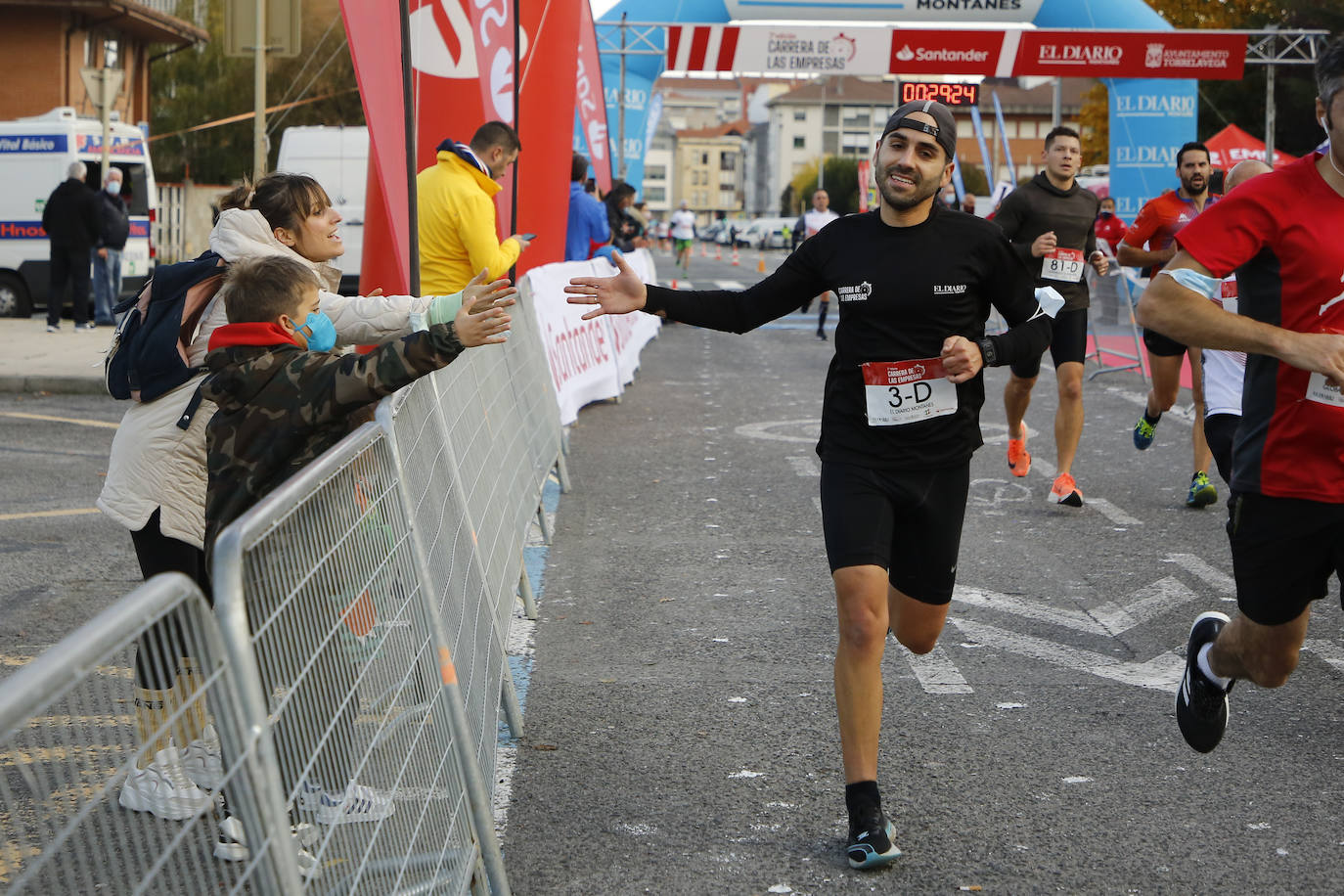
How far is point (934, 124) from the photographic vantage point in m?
4.30

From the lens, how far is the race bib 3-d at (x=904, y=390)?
4273 millimetres

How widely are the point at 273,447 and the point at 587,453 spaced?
290 inches

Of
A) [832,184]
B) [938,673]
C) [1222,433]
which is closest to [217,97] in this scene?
[1222,433]

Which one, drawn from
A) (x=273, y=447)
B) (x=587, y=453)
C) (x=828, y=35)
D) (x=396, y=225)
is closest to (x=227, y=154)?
(x=828, y=35)

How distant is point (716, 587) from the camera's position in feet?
22.9

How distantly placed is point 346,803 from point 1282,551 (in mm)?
2375

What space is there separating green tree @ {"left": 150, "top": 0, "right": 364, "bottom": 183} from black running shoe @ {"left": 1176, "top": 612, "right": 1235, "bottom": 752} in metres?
44.9

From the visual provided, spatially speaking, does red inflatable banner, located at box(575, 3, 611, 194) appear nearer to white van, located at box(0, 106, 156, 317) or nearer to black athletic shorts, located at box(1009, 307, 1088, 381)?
white van, located at box(0, 106, 156, 317)

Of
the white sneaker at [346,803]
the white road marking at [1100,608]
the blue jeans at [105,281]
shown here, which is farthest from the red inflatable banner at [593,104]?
the white sneaker at [346,803]

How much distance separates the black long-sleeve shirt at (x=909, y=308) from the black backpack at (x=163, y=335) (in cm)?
125

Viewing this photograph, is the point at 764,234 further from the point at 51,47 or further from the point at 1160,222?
the point at 1160,222

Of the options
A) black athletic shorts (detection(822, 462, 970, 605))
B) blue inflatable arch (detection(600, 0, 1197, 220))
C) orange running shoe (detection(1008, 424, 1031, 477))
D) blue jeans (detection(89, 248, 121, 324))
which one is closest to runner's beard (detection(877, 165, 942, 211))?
black athletic shorts (detection(822, 462, 970, 605))

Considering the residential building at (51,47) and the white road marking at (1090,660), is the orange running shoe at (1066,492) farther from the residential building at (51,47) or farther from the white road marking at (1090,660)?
the residential building at (51,47)

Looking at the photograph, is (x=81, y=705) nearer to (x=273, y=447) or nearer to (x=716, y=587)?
(x=273, y=447)
